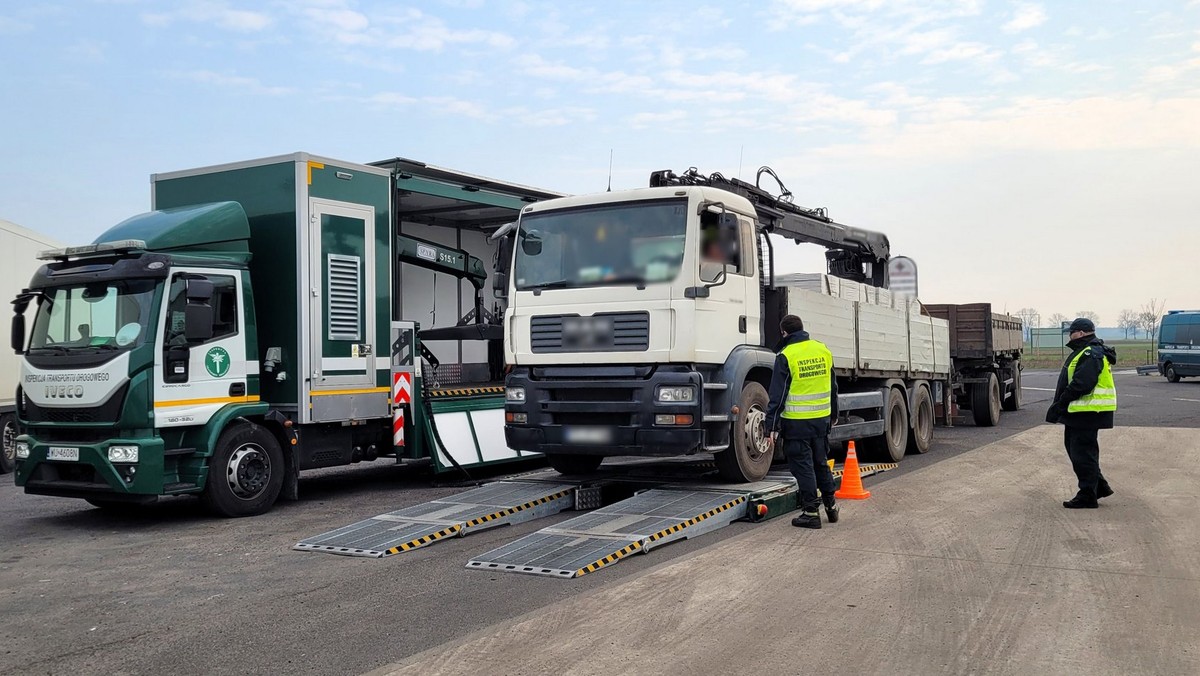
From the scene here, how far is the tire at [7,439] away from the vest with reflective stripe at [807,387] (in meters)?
10.7

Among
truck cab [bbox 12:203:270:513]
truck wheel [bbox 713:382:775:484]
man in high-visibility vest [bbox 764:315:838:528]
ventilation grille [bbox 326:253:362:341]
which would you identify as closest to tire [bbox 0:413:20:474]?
truck cab [bbox 12:203:270:513]

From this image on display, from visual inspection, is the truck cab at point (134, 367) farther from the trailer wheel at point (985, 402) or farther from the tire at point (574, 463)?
the trailer wheel at point (985, 402)

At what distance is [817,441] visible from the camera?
8.73m

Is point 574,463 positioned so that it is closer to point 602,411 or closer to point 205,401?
point 602,411

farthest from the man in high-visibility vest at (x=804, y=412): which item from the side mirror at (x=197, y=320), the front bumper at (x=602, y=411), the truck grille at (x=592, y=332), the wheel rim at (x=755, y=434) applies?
the side mirror at (x=197, y=320)

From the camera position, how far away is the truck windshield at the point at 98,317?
9.23 meters

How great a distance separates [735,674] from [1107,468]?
30.5ft

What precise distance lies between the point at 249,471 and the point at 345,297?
2057 mm

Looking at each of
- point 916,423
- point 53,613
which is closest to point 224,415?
point 53,613

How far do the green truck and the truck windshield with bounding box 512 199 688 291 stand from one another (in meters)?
0.60

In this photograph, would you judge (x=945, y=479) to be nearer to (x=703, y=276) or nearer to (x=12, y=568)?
(x=703, y=276)

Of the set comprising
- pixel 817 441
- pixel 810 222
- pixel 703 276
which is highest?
pixel 810 222

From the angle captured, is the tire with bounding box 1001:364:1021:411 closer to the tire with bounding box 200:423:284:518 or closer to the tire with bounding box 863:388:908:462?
the tire with bounding box 863:388:908:462

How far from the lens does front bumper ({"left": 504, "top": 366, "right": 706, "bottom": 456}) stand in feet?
29.0
